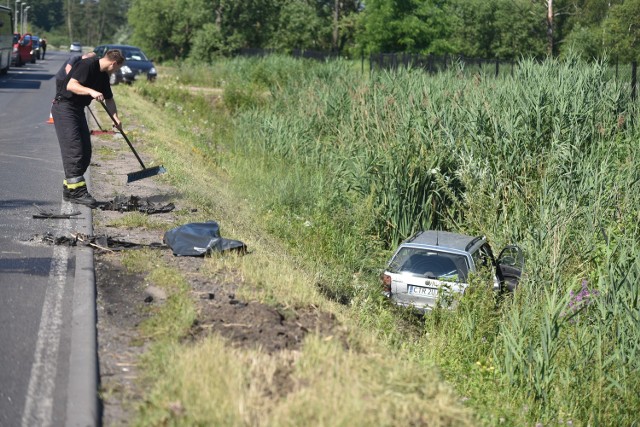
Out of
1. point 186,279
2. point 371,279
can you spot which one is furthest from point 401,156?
point 186,279

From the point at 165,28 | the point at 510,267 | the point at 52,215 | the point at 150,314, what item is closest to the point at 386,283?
the point at 510,267

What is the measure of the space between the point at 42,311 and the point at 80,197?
14.3ft

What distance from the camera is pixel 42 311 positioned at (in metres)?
7.05

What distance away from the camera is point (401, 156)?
15.8 m

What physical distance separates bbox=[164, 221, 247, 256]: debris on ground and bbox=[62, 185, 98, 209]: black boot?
7.05ft

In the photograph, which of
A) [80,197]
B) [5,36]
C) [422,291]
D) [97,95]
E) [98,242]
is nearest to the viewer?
[98,242]

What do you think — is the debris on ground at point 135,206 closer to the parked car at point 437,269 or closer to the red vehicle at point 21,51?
the parked car at point 437,269

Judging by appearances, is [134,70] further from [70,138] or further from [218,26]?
[70,138]

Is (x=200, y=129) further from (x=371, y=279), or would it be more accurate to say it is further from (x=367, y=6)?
(x=367, y=6)

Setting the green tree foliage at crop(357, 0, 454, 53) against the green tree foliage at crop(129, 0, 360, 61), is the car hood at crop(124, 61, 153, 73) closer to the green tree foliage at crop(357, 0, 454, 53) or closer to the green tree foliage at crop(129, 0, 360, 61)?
the green tree foliage at crop(129, 0, 360, 61)

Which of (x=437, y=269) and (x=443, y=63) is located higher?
(x=443, y=63)

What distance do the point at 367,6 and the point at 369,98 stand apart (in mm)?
38896

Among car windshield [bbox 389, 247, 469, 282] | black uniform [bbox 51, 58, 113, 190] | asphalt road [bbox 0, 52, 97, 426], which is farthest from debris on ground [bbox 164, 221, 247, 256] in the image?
car windshield [bbox 389, 247, 469, 282]

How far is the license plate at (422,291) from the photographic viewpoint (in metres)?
11.0
